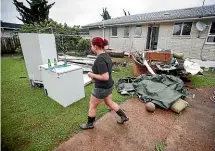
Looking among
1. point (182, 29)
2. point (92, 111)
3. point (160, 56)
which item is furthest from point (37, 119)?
point (182, 29)

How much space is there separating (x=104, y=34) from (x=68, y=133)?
14795 mm

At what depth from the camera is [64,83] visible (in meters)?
3.41

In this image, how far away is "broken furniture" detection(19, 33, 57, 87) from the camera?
4082 millimetres

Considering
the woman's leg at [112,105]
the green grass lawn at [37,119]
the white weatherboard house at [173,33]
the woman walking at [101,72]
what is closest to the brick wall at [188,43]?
the white weatherboard house at [173,33]

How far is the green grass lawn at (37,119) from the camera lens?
8.20 feet

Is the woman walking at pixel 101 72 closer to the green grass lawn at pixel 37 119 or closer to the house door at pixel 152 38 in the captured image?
the green grass lawn at pixel 37 119

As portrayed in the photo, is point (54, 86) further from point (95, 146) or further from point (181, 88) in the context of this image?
point (181, 88)

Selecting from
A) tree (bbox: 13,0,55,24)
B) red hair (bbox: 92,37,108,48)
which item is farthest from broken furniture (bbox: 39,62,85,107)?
tree (bbox: 13,0,55,24)

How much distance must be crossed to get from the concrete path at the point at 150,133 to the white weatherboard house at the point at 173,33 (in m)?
7.23

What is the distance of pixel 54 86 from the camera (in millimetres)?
3646

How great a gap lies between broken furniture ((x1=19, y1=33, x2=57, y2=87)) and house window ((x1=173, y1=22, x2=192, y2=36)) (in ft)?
31.3

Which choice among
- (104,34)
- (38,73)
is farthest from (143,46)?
(38,73)

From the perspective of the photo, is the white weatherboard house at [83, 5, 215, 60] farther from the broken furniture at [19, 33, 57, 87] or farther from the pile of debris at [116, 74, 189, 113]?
the broken furniture at [19, 33, 57, 87]

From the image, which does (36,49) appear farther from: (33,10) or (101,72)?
(33,10)
